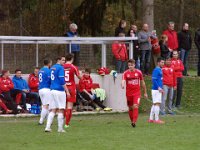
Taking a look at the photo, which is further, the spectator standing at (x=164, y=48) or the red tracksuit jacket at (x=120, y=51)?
the spectator standing at (x=164, y=48)

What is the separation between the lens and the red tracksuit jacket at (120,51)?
96.3 ft

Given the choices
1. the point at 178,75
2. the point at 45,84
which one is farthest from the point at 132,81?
the point at 178,75

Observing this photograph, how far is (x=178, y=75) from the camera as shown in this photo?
93.2 ft

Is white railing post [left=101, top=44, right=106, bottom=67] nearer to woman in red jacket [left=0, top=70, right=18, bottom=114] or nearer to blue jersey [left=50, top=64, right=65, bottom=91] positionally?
woman in red jacket [left=0, top=70, right=18, bottom=114]

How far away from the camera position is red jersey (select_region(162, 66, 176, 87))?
26484mm

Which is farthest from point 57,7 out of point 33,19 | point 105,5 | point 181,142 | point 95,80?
point 181,142

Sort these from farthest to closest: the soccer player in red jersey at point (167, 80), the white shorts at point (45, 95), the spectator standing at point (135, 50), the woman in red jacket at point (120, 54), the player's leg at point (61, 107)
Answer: the spectator standing at point (135, 50)
the woman in red jacket at point (120, 54)
the soccer player in red jersey at point (167, 80)
the white shorts at point (45, 95)
the player's leg at point (61, 107)

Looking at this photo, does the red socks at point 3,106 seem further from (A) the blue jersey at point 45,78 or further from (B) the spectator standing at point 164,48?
(B) the spectator standing at point 164,48

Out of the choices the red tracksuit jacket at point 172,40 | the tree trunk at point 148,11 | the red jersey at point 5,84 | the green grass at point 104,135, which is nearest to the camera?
the green grass at point 104,135

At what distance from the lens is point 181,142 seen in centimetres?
1711

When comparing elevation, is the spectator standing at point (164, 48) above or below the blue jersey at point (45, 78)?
above

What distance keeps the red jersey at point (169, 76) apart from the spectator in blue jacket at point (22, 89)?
4867 mm

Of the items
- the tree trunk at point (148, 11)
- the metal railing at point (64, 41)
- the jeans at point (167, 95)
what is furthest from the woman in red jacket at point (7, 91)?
the tree trunk at point (148, 11)

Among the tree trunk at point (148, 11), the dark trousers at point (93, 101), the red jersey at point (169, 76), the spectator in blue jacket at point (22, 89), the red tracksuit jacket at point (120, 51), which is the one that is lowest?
the dark trousers at point (93, 101)
